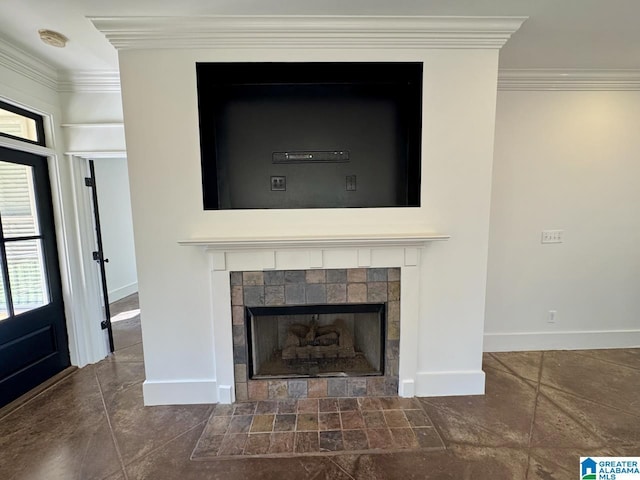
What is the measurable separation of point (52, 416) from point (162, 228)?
1.57 metres

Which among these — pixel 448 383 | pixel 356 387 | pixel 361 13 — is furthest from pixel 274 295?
pixel 361 13

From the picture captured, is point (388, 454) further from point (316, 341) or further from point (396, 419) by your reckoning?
point (316, 341)

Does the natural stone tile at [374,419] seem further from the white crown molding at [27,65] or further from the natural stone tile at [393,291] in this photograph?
the white crown molding at [27,65]

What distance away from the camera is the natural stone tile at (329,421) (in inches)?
79.6

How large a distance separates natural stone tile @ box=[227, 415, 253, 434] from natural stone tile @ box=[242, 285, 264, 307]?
77 cm

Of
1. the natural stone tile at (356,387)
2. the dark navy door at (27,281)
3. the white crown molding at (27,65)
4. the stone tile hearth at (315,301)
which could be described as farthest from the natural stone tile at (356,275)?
the white crown molding at (27,65)

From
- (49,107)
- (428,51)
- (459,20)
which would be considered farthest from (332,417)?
(49,107)

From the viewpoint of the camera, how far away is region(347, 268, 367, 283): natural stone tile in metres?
2.27

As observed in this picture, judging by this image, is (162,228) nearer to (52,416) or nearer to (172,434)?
(172,434)

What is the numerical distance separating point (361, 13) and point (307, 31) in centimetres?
36

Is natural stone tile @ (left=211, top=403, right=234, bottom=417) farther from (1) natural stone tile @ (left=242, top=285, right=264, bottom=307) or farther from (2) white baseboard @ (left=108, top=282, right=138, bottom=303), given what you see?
(2) white baseboard @ (left=108, top=282, right=138, bottom=303)

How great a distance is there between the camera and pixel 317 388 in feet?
7.64

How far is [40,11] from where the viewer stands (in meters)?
1.86

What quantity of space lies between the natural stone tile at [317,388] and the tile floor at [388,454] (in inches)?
21.6
